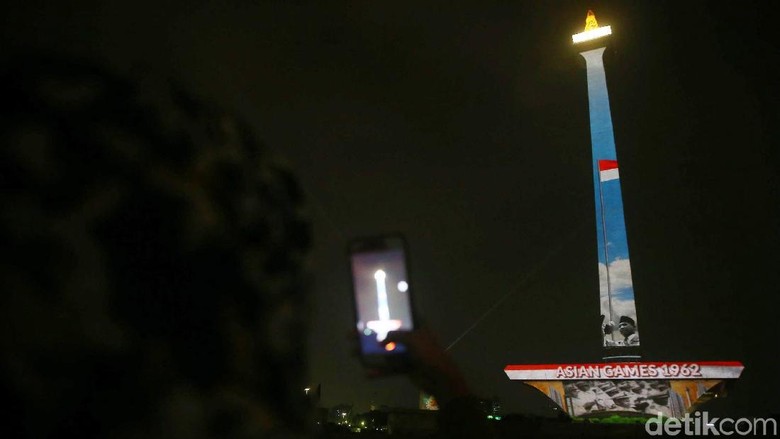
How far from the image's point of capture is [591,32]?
180 ft

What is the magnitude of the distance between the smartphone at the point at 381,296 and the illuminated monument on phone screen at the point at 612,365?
38.2 m

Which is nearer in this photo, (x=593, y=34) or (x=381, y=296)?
(x=381, y=296)

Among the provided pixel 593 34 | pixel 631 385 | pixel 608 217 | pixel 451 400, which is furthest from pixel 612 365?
pixel 451 400

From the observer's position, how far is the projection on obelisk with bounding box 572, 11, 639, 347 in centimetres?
4647

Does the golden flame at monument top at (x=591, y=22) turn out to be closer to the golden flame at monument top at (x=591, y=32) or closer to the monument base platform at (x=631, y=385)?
the golden flame at monument top at (x=591, y=32)

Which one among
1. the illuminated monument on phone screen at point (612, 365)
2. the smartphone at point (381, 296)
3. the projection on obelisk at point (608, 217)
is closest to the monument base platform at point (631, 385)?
the illuminated monument on phone screen at point (612, 365)

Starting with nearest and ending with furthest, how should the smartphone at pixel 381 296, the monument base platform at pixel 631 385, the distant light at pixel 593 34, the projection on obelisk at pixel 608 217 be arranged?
the smartphone at pixel 381 296, the monument base platform at pixel 631 385, the projection on obelisk at pixel 608 217, the distant light at pixel 593 34

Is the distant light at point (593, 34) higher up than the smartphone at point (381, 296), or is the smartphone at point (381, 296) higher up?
the distant light at point (593, 34)

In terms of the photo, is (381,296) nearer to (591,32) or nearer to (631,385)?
(631,385)

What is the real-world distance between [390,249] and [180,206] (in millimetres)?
746

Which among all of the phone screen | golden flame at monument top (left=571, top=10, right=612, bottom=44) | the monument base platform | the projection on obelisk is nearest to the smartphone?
the phone screen

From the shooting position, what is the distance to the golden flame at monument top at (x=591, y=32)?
54.5m

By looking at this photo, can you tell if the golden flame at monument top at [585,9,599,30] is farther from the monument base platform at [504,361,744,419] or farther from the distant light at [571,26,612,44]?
the monument base platform at [504,361,744,419]

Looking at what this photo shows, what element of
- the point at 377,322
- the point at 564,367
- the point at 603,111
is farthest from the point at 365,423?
the point at 377,322
